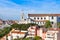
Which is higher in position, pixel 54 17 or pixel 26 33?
pixel 54 17

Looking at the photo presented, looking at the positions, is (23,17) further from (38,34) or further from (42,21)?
(38,34)

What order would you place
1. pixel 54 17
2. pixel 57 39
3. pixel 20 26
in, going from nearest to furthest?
1. pixel 57 39
2. pixel 20 26
3. pixel 54 17

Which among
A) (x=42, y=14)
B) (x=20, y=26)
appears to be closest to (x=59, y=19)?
(x=42, y=14)

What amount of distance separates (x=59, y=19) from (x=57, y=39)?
7.07m

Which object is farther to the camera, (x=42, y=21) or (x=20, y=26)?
(x=42, y=21)

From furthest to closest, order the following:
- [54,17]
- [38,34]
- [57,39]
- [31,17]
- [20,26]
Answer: [31,17] → [54,17] → [20,26] → [38,34] → [57,39]

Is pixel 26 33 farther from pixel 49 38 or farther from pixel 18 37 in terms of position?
pixel 49 38

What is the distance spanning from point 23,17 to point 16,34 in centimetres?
479

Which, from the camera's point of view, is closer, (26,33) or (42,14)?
(26,33)

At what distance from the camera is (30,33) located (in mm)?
8812

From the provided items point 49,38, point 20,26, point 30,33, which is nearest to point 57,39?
point 49,38

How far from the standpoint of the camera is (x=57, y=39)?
6262 millimetres

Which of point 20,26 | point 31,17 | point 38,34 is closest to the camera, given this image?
point 38,34

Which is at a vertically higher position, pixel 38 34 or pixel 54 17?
pixel 54 17
